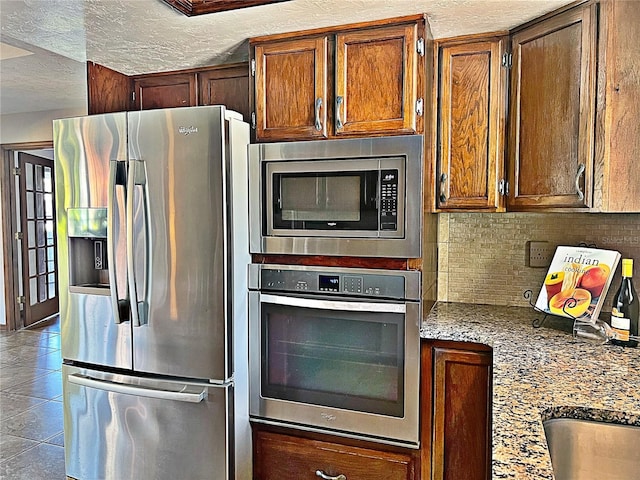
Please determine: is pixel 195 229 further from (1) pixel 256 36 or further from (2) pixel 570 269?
(2) pixel 570 269

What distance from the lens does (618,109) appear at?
172 centimetres

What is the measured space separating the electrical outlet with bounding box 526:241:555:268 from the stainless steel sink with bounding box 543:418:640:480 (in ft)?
3.98

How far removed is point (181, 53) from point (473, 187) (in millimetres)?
1469

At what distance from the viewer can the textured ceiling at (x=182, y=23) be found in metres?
1.79

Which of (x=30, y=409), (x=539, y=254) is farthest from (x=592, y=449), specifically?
(x=30, y=409)

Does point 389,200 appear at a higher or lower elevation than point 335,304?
higher

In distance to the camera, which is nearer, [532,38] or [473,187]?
[532,38]

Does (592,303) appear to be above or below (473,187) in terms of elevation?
below

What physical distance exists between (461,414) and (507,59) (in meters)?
1.48

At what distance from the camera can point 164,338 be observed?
2.03m

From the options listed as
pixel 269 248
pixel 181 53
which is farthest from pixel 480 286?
pixel 181 53

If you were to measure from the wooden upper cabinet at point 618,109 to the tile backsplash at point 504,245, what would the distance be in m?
0.46

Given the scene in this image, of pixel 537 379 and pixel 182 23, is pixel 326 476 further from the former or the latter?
pixel 182 23

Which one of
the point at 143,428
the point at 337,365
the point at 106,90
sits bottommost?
the point at 143,428
